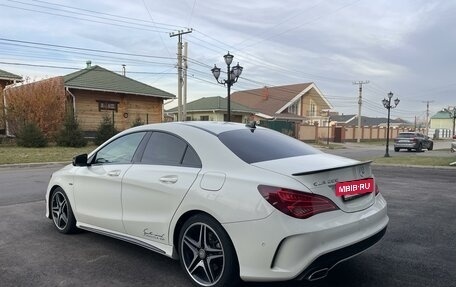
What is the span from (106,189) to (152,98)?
28.9 meters

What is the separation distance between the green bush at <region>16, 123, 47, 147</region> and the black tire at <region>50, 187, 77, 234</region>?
18.5 meters

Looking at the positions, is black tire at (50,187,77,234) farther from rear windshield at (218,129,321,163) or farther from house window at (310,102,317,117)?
house window at (310,102,317,117)

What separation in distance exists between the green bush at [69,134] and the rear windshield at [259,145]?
21118 millimetres

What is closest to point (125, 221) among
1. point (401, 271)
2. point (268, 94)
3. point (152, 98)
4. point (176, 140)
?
point (176, 140)

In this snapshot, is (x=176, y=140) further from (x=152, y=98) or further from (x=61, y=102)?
(x=152, y=98)

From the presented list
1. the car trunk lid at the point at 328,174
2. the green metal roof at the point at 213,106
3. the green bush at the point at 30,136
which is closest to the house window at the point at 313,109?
the green metal roof at the point at 213,106

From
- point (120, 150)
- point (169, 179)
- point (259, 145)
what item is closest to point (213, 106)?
point (120, 150)

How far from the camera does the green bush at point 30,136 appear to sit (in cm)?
2255

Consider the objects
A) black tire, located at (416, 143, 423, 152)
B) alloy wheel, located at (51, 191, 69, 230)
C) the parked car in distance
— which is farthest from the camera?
black tire, located at (416, 143, 423, 152)

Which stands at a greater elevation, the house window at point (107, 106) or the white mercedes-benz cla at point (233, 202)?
the house window at point (107, 106)

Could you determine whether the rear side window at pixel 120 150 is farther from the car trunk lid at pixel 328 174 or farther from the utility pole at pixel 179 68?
the utility pole at pixel 179 68

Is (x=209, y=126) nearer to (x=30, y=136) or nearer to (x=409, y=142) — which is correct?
(x=30, y=136)

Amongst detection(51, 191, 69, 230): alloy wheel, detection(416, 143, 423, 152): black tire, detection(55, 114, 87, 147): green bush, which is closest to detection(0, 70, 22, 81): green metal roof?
detection(55, 114, 87, 147): green bush

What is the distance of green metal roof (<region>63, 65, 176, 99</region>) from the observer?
1119 inches
